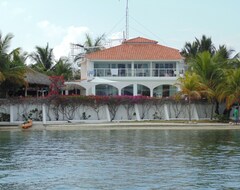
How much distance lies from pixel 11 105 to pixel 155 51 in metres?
21.9

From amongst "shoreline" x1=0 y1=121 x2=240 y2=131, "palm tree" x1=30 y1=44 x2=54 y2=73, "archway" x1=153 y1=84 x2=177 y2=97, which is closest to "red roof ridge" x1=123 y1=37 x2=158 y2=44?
"archway" x1=153 y1=84 x2=177 y2=97

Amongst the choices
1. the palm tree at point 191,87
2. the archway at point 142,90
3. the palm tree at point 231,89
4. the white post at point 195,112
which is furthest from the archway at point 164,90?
the palm tree at point 231,89

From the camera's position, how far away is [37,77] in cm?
5084

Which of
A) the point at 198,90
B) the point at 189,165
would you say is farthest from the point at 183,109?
the point at 189,165

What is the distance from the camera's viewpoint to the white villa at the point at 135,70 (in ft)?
172

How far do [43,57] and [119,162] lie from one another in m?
54.9

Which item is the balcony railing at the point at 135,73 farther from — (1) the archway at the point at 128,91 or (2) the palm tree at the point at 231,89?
(2) the palm tree at the point at 231,89

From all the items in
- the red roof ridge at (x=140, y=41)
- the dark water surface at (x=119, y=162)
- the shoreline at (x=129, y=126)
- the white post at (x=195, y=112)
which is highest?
the red roof ridge at (x=140, y=41)

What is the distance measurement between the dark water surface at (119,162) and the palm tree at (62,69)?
36.7m

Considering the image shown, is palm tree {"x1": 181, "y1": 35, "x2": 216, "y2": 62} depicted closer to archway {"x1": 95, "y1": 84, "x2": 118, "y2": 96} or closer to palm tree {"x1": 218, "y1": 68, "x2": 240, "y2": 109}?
archway {"x1": 95, "y1": 84, "x2": 118, "y2": 96}

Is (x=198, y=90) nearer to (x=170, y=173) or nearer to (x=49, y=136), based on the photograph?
(x=49, y=136)

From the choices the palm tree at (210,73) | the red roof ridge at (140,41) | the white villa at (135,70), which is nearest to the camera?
the palm tree at (210,73)

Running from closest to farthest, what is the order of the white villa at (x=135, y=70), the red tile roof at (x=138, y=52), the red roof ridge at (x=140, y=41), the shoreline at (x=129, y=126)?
1. the shoreline at (x=129, y=126)
2. the white villa at (x=135, y=70)
3. the red tile roof at (x=138, y=52)
4. the red roof ridge at (x=140, y=41)

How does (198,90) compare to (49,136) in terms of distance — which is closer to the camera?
(49,136)
